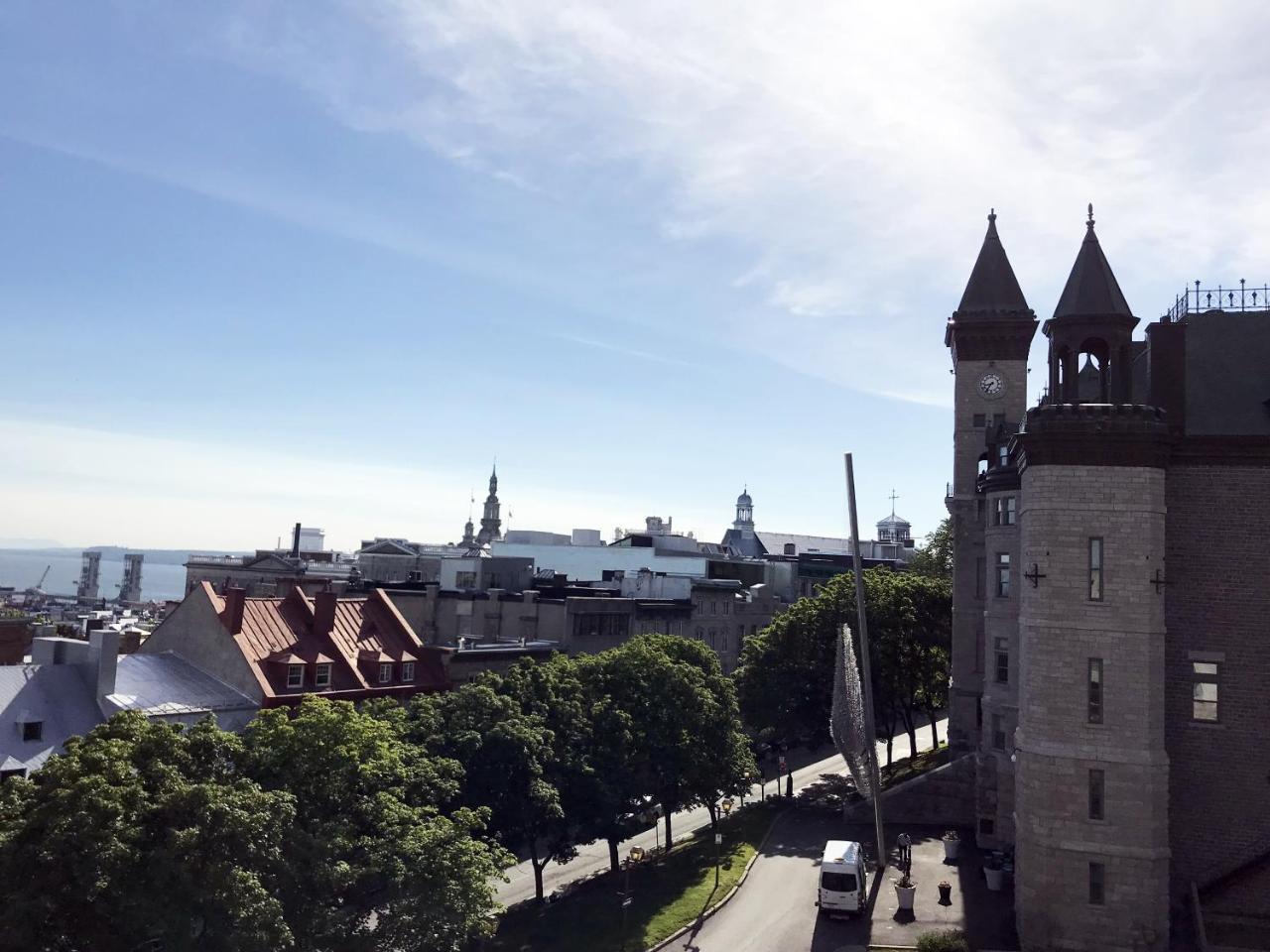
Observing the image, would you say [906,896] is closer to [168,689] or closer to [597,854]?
[597,854]

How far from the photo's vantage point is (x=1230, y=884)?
107 feet

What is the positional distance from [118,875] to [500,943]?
19.3 m

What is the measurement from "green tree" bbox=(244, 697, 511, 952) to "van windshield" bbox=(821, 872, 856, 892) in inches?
462

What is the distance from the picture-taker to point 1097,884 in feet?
102

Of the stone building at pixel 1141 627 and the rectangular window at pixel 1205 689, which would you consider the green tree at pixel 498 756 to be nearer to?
the stone building at pixel 1141 627

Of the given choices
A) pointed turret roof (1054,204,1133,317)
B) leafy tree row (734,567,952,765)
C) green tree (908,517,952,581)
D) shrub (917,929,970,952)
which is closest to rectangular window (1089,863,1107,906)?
shrub (917,929,970,952)

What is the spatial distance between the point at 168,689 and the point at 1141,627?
135 feet

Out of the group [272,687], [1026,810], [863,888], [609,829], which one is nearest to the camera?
[1026,810]

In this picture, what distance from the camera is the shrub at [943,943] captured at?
105 ft

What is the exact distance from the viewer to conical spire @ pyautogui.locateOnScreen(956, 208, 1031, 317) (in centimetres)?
5450

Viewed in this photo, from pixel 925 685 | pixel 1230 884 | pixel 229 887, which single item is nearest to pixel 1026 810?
pixel 1230 884

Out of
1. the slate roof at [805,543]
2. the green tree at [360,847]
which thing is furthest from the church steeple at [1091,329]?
the slate roof at [805,543]

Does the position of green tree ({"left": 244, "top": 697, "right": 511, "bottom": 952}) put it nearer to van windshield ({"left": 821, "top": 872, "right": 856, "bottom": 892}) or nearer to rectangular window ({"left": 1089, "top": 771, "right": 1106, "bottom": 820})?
van windshield ({"left": 821, "top": 872, "right": 856, "bottom": 892})

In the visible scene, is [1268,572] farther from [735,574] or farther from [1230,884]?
[735,574]
